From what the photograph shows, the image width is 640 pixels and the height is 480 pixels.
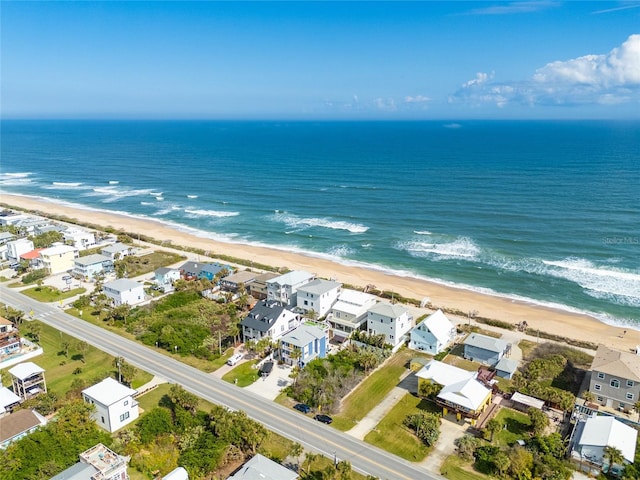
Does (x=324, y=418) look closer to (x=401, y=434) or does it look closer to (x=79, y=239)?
(x=401, y=434)

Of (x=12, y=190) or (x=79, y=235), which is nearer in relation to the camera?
(x=79, y=235)

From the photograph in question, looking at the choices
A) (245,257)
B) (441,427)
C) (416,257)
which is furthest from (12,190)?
(441,427)

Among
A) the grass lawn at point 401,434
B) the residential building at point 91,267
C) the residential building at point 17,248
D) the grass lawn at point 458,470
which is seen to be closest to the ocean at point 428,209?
the residential building at point 91,267

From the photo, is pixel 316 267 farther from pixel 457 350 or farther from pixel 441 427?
pixel 441 427

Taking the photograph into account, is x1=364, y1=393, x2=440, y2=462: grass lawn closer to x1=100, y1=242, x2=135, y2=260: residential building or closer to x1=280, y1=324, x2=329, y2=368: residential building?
x1=280, y1=324, x2=329, y2=368: residential building

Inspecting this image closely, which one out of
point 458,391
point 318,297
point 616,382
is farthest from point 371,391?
point 616,382

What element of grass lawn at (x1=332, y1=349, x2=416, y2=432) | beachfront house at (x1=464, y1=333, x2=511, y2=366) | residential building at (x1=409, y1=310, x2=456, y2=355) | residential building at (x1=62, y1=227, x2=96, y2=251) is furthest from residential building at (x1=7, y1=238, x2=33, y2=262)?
beachfront house at (x1=464, y1=333, x2=511, y2=366)
